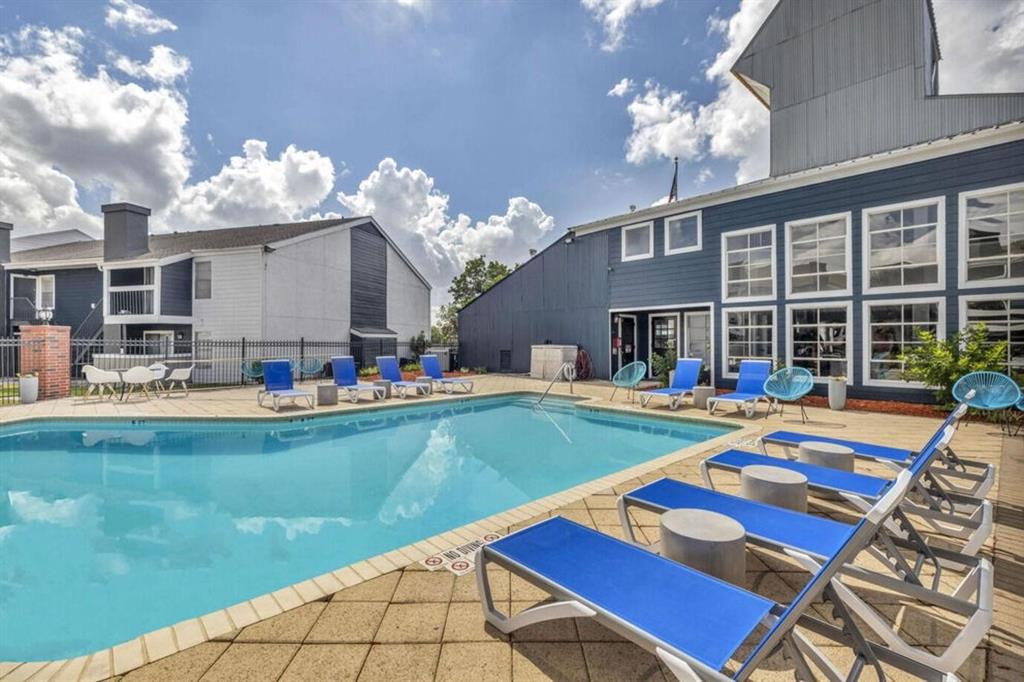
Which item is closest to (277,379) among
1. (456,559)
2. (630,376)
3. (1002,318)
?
(630,376)

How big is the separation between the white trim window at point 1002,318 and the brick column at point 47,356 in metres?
20.4

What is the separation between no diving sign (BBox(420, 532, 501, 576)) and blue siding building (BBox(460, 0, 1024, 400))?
11.2 m

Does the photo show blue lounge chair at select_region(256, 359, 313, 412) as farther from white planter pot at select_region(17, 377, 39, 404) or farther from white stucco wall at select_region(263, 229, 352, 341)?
white stucco wall at select_region(263, 229, 352, 341)

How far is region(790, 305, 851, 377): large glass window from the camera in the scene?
426 inches

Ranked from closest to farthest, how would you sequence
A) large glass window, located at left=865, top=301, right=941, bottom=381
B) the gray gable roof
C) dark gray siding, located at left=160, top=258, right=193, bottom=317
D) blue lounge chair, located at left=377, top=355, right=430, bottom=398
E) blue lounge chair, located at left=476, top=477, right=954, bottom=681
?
1. blue lounge chair, located at left=476, top=477, right=954, bottom=681
2. large glass window, located at left=865, top=301, right=941, bottom=381
3. blue lounge chair, located at left=377, top=355, right=430, bottom=398
4. dark gray siding, located at left=160, top=258, right=193, bottom=317
5. the gray gable roof

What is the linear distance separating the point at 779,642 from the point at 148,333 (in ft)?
77.2

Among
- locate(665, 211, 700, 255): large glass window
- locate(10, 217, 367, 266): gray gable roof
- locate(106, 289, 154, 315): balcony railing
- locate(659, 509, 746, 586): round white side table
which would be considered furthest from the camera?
locate(10, 217, 367, 266): gray gable roof

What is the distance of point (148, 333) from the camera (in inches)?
733

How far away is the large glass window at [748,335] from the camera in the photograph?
12.0 metres

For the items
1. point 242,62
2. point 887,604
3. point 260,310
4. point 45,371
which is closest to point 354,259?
point 260,310

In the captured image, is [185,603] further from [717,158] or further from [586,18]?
[717,158]

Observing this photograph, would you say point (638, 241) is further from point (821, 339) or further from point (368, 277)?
point (368, 277)

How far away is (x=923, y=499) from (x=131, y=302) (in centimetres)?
2439

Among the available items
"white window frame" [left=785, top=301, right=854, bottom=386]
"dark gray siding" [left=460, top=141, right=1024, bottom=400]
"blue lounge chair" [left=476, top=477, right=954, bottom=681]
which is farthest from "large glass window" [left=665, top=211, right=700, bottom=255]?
"blue lounge chair" [left=476, top=477, right=954, bottom=681]
